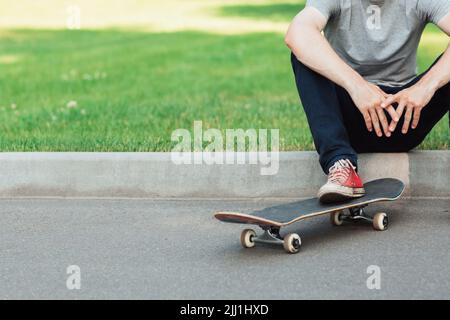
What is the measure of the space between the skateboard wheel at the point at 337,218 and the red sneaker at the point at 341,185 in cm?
17

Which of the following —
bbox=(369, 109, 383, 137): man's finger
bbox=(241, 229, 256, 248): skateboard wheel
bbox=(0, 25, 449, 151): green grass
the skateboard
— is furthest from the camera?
bbox=(0, 25, 449, 151): green grass

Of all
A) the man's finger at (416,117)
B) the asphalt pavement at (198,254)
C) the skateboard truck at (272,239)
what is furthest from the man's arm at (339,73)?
the skateboard truck at (272,239)

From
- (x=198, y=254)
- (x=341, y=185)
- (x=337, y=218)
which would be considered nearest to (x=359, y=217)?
(x=337, y=218)

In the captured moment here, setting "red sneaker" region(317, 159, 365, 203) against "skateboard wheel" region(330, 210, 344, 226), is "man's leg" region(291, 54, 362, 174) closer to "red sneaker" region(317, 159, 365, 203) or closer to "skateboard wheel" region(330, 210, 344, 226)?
"red sneaker" region(317, 159, 365, 203)

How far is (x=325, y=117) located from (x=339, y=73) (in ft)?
0.74

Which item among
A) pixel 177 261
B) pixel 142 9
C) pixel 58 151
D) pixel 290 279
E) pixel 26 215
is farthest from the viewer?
pixel 142 9

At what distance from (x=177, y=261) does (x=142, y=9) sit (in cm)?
1462

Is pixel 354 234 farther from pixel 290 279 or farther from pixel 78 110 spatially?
pixel 78 110

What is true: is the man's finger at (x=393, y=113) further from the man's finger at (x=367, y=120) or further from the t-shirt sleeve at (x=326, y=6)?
the t-shirt sleeve at (x=326, y=6)

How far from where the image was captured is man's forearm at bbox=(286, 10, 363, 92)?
479 cm

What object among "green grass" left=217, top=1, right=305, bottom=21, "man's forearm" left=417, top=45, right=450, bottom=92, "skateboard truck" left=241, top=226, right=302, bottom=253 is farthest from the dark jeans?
"green grass" left=217, top=1, right=305, bottom=21

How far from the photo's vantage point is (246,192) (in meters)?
5.50
